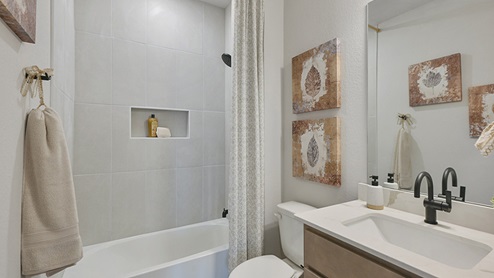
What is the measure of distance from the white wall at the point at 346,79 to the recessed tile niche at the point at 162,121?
1242 mm

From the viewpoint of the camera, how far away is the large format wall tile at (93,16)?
1.78 meters

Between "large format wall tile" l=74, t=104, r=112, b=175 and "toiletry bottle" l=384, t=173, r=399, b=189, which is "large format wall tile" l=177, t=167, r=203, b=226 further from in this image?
"toiletry bottle" l=384, t=173, r=399, b=189

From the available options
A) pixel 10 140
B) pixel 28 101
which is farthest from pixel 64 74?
pixel 10 140

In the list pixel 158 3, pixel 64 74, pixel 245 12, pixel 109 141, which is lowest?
pixel 109 141

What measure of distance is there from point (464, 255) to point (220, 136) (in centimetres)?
205

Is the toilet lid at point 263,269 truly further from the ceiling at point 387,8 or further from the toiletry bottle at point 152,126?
the ceiling at point 387,8

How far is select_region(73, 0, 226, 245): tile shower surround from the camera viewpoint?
1.83 meters

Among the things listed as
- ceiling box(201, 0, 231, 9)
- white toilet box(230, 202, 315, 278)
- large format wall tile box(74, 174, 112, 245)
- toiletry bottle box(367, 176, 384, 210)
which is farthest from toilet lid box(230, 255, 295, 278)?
ceiling box(201, 0, 231, 9)

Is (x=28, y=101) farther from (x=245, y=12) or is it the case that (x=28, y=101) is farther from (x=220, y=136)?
(x=220, y=136)

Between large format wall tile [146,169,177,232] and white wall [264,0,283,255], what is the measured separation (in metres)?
1.00

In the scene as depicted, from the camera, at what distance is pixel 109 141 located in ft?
6.26

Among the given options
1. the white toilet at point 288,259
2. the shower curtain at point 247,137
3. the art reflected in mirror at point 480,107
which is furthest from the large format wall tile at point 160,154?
the art reflected in mirror at point 480,107

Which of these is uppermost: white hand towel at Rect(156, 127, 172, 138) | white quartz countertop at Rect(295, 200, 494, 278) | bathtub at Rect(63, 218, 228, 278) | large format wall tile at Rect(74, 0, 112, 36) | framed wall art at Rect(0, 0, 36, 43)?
large format wall tile at Rect(74, 0, 112, 36)

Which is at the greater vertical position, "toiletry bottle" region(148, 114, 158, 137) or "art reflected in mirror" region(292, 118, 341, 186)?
"toiletry bottle" region(148, 114, 158, 137)
